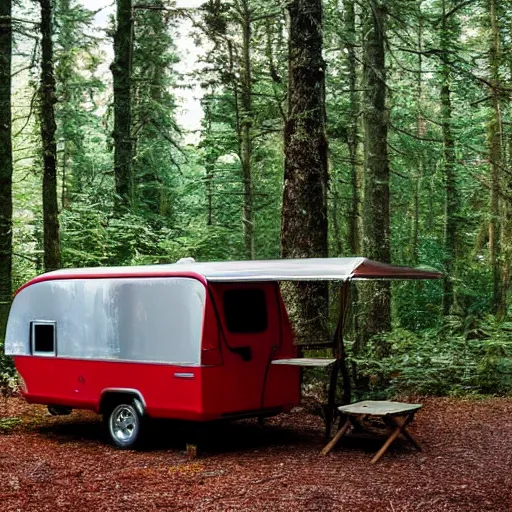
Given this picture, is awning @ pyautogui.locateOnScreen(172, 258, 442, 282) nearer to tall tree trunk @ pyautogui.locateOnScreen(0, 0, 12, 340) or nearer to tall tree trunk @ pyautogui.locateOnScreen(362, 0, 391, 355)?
tall tree trunk @ pyautogui.locateOnScreen(362, 0, 391, 355)

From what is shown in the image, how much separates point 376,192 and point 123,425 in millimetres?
8004

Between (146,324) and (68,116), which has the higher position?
(68,116)

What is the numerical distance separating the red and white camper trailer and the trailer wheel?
0.01 metres

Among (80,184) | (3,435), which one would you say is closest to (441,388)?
(3,435)

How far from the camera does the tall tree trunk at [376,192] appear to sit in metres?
15.5

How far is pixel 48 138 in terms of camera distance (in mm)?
14453

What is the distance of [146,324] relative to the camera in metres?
9.34

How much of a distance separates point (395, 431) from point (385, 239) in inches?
297

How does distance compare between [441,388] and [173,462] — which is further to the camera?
[441,388]

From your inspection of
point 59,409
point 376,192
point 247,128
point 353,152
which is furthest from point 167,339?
point 353,152

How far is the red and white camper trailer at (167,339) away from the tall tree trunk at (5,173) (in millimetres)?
4185

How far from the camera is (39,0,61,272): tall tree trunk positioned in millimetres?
14484

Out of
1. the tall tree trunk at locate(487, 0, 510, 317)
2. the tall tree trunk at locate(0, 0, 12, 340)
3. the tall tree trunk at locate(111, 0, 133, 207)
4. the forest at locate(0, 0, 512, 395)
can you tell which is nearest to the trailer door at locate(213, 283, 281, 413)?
the forest at locate(0, 0, 512, 395)

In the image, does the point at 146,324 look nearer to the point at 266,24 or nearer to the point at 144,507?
the point at 144,507
